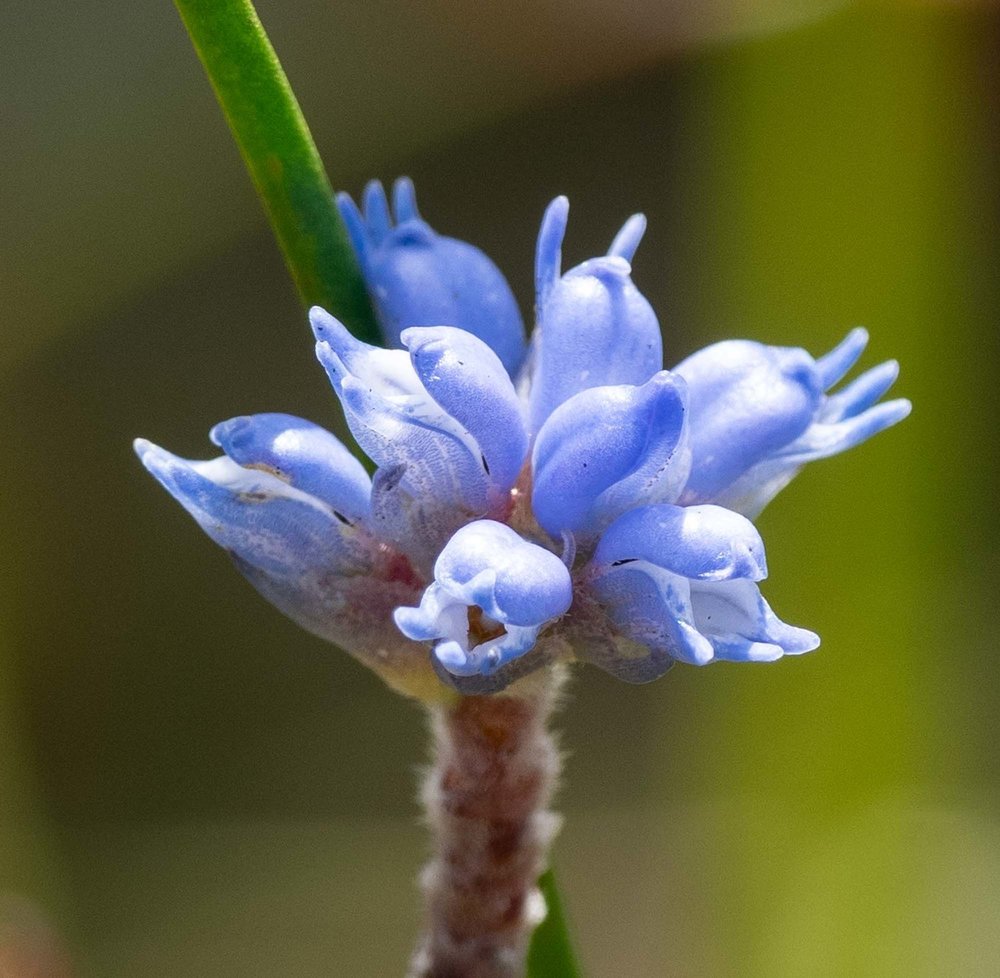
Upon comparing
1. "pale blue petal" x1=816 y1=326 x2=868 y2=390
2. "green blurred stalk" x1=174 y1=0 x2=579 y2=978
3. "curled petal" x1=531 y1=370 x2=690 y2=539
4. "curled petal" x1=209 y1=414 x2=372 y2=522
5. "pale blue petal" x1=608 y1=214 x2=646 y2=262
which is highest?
"green blurred stalk" x1=174 y1=0 x2=579 y2=978

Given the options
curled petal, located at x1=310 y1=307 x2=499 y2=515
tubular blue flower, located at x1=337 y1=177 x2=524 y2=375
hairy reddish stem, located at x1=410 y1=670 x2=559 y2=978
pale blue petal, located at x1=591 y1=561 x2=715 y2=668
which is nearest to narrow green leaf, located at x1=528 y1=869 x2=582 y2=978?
hairy reddish stem, located at x1=410 y1=670 x2=559 y2=978

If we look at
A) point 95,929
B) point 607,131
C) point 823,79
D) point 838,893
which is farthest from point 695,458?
point 607,131

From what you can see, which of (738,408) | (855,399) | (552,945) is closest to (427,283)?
(738,408)

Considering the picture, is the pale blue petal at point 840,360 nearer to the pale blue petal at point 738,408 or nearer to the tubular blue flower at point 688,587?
the pale blue petal at point 738,408

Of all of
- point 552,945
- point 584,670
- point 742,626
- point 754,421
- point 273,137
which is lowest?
point 584,670

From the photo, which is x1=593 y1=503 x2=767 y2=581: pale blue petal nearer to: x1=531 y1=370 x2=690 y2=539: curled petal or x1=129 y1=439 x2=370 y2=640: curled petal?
x1=531 y1=370 x2=690 y2=539: curled petal

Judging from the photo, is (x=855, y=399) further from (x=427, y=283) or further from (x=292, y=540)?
(x=292, y=540)

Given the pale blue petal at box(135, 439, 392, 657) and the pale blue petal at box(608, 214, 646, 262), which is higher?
the pale blue petal at box(608, 214, 646, 262)
